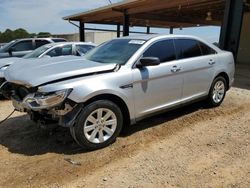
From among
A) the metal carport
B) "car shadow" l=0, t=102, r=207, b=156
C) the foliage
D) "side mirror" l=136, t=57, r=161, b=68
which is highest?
the metal carport

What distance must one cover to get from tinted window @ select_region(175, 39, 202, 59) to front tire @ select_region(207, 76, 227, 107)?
0.82m

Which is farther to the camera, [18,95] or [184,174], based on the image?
[18,95]

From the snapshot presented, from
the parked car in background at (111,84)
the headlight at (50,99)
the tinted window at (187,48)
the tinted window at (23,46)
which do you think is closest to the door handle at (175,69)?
the parked car in background at (111,84)

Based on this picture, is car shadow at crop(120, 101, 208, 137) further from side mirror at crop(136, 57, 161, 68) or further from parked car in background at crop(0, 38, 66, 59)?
parked car in background at crop(0, 38, 66, 59)

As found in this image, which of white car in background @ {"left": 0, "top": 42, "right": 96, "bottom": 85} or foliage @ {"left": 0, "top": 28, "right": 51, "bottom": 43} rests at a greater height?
white car in background @ {"left": 0, "top": 42, "right": 96, "bottom": 85}

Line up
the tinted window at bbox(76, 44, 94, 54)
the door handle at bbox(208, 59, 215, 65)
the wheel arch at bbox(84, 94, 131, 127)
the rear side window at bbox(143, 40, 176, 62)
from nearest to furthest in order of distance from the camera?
the wheel arch at bbox(84, 94, 131, 127) → the rear side window at bbox(143, 40, 176, 62) → the door handle at bbox(208, 59, 215, 65) → the tinted window at bbox(76, 44, 94, 54)

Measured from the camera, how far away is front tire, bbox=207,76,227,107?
6243 mm

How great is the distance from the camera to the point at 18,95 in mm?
4570

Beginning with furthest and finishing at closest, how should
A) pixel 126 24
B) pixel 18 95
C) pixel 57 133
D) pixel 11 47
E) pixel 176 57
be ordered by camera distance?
pixel 126 24, pixel 11 47, pixel 176 57, pixel 57 133, pixel 18 95

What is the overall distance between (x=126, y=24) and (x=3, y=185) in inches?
516

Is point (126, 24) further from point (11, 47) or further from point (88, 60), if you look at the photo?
point (88, 60)

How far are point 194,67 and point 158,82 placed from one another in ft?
3.49

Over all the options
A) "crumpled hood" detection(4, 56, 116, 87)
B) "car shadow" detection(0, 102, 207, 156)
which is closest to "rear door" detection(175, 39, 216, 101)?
"car shadow" detection(0, 102, 207, 156)

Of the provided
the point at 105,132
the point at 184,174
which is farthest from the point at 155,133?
the point at 184,174
